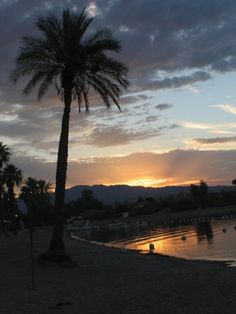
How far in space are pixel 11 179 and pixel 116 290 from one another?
63.5m

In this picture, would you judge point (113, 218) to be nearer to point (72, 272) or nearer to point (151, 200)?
point (151, 200)

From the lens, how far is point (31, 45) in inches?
901

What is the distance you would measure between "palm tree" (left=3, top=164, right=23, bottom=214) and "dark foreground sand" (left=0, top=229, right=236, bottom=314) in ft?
182

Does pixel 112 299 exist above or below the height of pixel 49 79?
below

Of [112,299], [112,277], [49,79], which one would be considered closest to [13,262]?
[112,277]

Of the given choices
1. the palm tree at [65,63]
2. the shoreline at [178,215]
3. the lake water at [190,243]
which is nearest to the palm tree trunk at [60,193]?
the palm tree at [65,63]

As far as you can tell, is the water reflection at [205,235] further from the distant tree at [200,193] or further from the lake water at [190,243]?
the distant tree at [200,193]

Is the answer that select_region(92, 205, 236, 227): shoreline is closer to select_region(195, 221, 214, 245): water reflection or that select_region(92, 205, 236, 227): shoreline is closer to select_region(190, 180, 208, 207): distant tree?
select_region(190, 180, 208, 207): distant tree

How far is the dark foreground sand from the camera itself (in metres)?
12.8

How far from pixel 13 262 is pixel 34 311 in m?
11.8

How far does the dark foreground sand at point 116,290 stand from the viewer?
42.1 feet

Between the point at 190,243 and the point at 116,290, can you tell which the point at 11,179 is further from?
the point at 116,290

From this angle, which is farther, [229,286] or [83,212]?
[83,212]

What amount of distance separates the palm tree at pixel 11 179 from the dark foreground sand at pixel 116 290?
55.4 meters
